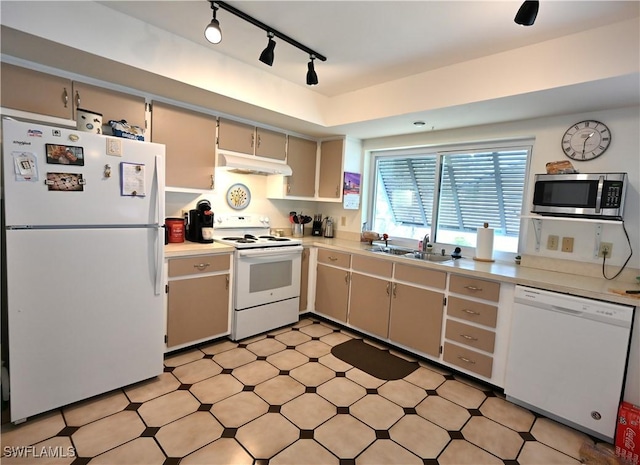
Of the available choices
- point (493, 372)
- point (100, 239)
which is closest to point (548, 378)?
point (493, 372)

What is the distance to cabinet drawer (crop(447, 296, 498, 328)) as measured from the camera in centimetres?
240

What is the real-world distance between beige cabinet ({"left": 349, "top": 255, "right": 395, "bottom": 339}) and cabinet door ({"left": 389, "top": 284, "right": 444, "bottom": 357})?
0.28ft

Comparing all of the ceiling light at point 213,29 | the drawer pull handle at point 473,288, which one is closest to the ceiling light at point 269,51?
the ceiling light at point 213,29

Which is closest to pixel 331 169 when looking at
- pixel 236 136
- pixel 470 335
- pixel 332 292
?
pixel 236 136

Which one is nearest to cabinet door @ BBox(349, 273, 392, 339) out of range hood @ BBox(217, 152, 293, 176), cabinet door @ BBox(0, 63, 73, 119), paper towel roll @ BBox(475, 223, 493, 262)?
paper towel roll @ BBox(475, 223, 493, 262)

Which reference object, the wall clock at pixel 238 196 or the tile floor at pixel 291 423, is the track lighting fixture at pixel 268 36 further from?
the tile floor at pixel 291 423

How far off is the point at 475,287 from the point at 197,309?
2230mm

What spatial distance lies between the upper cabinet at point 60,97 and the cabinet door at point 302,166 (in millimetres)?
1577

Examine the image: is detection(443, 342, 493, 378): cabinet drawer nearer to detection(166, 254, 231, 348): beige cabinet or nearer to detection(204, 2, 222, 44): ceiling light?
detection(166, 254, 231, 348): beige cabinet

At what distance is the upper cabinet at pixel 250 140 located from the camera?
3.12 meters

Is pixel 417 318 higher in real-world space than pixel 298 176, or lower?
lower

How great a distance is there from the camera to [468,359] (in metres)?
2.53

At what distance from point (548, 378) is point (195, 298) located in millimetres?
2614

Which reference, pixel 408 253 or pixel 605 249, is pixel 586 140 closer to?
pixel 605 249
